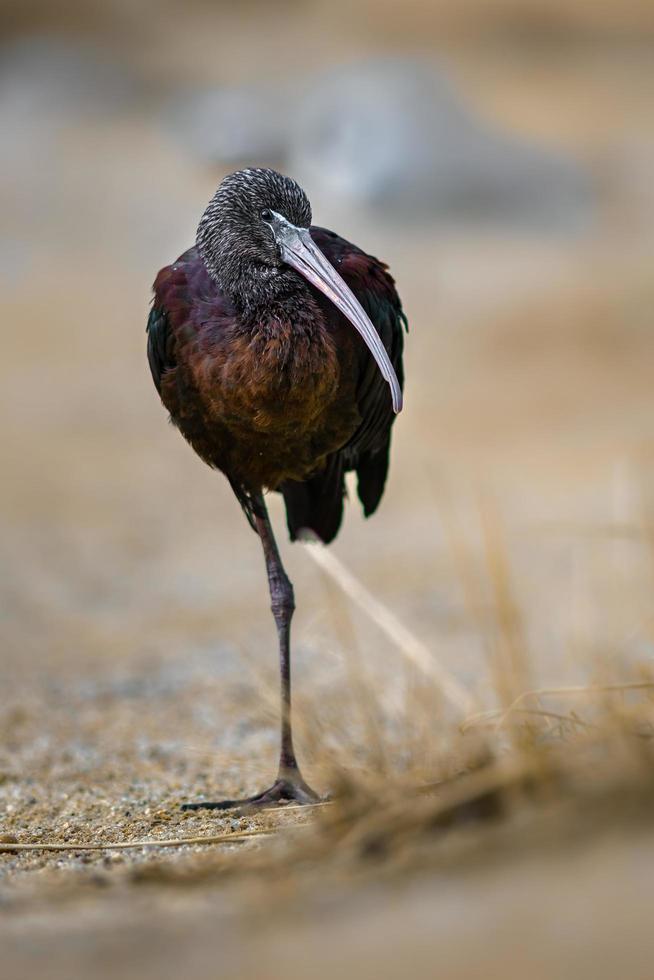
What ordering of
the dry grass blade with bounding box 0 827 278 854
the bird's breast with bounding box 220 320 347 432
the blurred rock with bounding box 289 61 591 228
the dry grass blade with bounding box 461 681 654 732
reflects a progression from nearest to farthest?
1. the dry grass blade with bounding box 461 681 654 732
2. the dry grass blade with bounding box 0 827 278 854
3. the bird's breast with bounding box 220 320 347 432
4. the blurred rock with bounding box 289 61 591 228

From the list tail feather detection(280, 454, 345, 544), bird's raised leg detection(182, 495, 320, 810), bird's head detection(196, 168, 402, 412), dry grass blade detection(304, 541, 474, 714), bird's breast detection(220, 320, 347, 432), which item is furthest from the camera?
tail feather detection(280, 454, 345, 544)

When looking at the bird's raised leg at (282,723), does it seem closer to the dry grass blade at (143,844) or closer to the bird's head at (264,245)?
the dry grass blade at (143,844)

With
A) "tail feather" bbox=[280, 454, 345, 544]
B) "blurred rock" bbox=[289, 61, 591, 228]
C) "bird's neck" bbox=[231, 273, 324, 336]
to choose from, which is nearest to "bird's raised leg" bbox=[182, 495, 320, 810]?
"tail feather" bbox=[280, 454, 345, 544]

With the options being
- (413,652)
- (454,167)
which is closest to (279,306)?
(413,652)

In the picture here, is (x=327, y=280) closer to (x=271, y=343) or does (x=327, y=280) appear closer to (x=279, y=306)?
(x=279, y=306)

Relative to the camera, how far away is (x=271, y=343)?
4422mm

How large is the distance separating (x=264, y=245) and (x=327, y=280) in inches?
11.4

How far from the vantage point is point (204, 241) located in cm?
479

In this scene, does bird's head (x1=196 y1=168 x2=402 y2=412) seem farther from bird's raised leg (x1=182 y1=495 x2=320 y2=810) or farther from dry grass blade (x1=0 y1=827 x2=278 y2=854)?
dry grass blade (x1=0 y1=827 x2=278 y2=854)

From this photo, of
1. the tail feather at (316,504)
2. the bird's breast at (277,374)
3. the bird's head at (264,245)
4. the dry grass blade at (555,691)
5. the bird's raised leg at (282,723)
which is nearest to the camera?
the dry grass blade at (555,691)

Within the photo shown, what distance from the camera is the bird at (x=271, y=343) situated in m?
4.45

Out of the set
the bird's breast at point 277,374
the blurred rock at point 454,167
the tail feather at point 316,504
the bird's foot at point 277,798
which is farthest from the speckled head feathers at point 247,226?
the blurred rock at point 454,167

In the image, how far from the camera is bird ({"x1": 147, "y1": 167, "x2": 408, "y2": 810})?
4.45 meters

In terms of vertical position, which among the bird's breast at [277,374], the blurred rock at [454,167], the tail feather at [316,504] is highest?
the blurred rock at [454,167]
